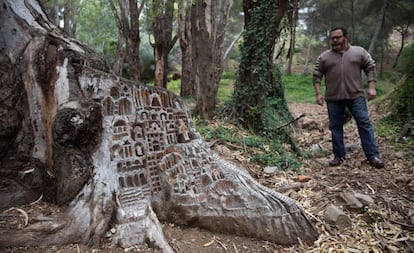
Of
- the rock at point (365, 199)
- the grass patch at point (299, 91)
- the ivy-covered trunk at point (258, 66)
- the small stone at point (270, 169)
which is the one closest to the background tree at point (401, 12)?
the grass patch at point (299, 91)

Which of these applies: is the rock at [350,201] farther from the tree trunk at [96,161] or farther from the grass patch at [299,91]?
the grass patch at [299,91]

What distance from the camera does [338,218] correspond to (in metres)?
2.51

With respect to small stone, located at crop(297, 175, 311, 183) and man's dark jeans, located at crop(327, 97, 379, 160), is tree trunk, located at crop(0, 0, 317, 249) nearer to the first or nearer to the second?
small stone, located at crop(297, 175, 311, 183)

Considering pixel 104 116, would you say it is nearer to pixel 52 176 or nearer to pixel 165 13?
pixel 52 176

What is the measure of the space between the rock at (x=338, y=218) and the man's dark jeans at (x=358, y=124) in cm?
171

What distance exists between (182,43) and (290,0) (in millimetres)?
4805

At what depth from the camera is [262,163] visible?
12.9 feet

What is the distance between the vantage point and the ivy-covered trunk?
16.6ft

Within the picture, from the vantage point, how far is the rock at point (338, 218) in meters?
2.50

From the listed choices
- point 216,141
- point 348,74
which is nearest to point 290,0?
point 348,74

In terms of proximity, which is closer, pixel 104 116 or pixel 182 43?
pixel 104 116

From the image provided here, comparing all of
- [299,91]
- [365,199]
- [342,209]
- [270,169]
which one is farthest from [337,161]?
[299,91]

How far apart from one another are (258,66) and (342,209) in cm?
301

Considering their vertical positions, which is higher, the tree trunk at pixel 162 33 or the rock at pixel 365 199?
the tree trunk at pixel 162 33
